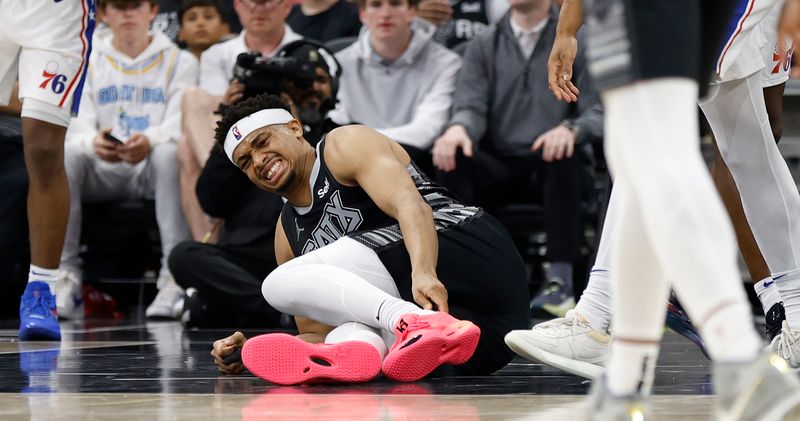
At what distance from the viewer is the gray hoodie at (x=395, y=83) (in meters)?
5.86

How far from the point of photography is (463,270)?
3170 mm

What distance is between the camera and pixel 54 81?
4.25 metres

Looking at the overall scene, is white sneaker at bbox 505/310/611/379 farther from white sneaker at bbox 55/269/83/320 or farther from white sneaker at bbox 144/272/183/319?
white sneaker at bbox 55/269/83/320

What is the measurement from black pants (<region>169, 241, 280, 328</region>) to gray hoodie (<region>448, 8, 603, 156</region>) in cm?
117

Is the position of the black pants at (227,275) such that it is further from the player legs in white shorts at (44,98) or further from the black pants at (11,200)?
the black pants at (11,200)

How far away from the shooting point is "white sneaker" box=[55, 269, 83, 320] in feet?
18.7

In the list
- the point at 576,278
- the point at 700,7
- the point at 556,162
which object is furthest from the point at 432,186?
the point at 576,278

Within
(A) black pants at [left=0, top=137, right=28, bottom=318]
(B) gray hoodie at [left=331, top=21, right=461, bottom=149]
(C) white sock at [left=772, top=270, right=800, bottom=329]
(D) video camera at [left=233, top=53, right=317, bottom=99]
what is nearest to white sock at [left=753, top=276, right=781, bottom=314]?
(C) white sock at [left=772, top=270, right=800, bottom=329]

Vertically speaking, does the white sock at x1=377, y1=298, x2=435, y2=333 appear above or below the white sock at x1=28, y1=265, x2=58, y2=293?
above

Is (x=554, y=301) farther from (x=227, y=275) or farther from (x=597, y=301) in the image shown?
(x=597, y=301)

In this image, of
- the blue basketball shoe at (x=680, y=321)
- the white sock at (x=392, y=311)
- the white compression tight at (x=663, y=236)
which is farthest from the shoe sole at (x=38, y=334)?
the white compression tight at (x=663, y=236)

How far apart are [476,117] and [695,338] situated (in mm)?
2333

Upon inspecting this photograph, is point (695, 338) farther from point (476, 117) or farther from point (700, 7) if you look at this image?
point (476, 117)

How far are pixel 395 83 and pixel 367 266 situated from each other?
2.94m
